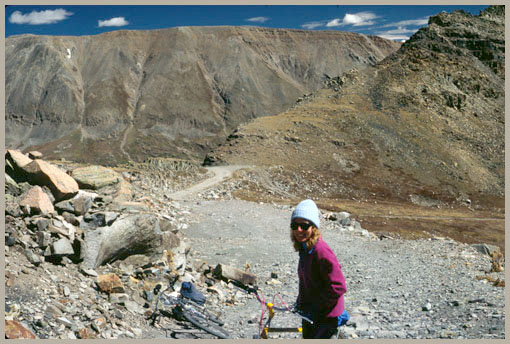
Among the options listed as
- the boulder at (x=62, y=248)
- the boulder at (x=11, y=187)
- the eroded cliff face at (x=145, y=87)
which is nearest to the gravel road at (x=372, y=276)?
the boulder at (x=62, y=248)

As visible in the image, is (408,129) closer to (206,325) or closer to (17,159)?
(17,159)

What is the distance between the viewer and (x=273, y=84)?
156 meters

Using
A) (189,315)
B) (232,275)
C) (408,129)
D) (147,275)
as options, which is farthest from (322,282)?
(408,129)

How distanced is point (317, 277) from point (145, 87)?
492 feet

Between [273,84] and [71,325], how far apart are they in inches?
5971

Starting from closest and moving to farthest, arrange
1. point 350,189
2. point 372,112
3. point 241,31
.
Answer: point 350,189
point 372,112
point 241,31

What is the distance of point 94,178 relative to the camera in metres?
16.3

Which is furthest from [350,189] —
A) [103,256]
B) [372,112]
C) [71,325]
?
[71,325]

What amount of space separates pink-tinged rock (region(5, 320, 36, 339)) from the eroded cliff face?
10750 cm

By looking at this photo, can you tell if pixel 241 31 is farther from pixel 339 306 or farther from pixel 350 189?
pixel 339 306

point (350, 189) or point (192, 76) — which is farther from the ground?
point (192, 76)

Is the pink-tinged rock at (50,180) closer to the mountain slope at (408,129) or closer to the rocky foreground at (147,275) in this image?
the rocky foreground at (147,275)

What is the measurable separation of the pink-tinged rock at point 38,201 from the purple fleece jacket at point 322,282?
8366mm

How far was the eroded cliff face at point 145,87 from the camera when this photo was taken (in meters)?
126
